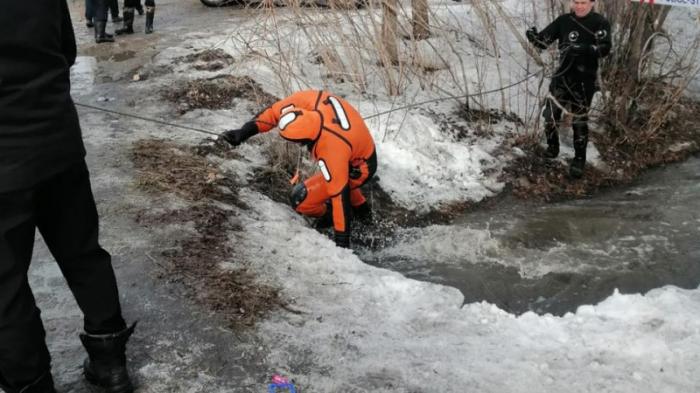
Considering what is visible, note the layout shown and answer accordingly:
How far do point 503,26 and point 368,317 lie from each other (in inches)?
210

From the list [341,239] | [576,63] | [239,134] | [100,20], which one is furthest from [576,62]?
[100,20]

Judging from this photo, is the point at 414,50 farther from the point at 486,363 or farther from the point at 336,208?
the point at 486,363

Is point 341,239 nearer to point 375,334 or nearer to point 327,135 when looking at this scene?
point 327,135

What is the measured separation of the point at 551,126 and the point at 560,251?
1.81m

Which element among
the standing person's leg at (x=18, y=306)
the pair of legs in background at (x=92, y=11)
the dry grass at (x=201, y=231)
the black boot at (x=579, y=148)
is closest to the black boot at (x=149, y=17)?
the pair of legs in background at (x=92, y=11)

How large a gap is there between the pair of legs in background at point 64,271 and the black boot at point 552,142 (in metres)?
5.02

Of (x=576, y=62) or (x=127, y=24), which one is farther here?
(x=127, y=24)

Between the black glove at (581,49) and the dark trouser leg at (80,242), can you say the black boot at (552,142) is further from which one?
the dark trouser leg at (80,242)

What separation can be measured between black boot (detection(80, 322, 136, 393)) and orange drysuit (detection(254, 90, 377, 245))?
6.60 feet

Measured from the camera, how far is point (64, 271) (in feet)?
7.76

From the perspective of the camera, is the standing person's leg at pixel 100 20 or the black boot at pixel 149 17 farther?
the black boot at pixel 149 17

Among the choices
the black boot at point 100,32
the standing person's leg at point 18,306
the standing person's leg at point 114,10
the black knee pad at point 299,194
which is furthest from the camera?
the standing person's leg at point 114,10

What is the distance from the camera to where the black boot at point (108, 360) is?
249cm

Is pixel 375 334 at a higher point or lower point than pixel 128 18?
lower
